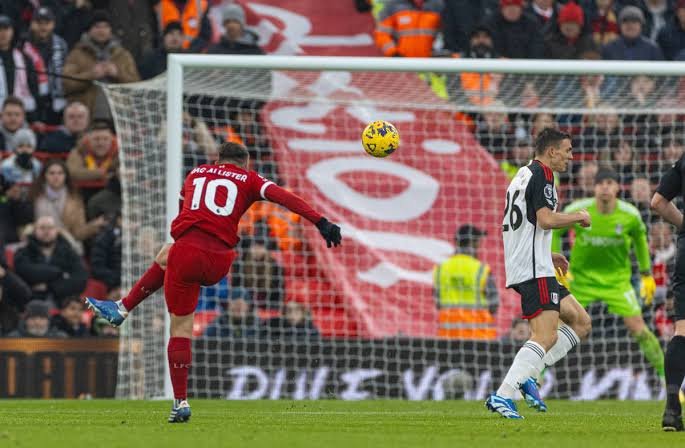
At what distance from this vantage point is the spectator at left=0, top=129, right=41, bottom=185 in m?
16.9

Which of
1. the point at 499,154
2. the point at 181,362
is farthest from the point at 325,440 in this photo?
the point at 499,154

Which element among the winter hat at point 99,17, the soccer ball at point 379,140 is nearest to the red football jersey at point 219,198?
the soccer ball at point 379,140

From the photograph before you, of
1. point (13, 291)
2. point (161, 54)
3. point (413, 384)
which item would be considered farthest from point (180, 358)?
point (161, 54)

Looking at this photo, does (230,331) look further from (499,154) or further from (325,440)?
(325,440)

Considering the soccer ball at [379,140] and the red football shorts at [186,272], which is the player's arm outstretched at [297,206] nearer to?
the red football shorts at [186,272]

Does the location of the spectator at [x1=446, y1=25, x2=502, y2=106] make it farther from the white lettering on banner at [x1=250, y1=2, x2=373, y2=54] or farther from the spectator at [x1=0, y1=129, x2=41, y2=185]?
the spectator at [x1=0, y1=129, x2=41, y2=185]

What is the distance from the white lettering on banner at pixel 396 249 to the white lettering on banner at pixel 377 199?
241 mm

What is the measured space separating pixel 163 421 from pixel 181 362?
437 millimetres

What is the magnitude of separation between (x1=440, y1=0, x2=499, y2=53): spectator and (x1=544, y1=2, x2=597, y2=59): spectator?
884 mm

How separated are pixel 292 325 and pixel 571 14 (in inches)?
243

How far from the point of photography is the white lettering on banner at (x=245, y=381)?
15.3 m

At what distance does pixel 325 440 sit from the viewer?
8266mm

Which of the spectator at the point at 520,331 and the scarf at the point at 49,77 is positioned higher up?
the scarf at the point at 49,77

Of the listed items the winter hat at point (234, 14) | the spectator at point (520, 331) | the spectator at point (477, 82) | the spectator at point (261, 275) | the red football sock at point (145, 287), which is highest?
the winter hat at point (234, 14)
